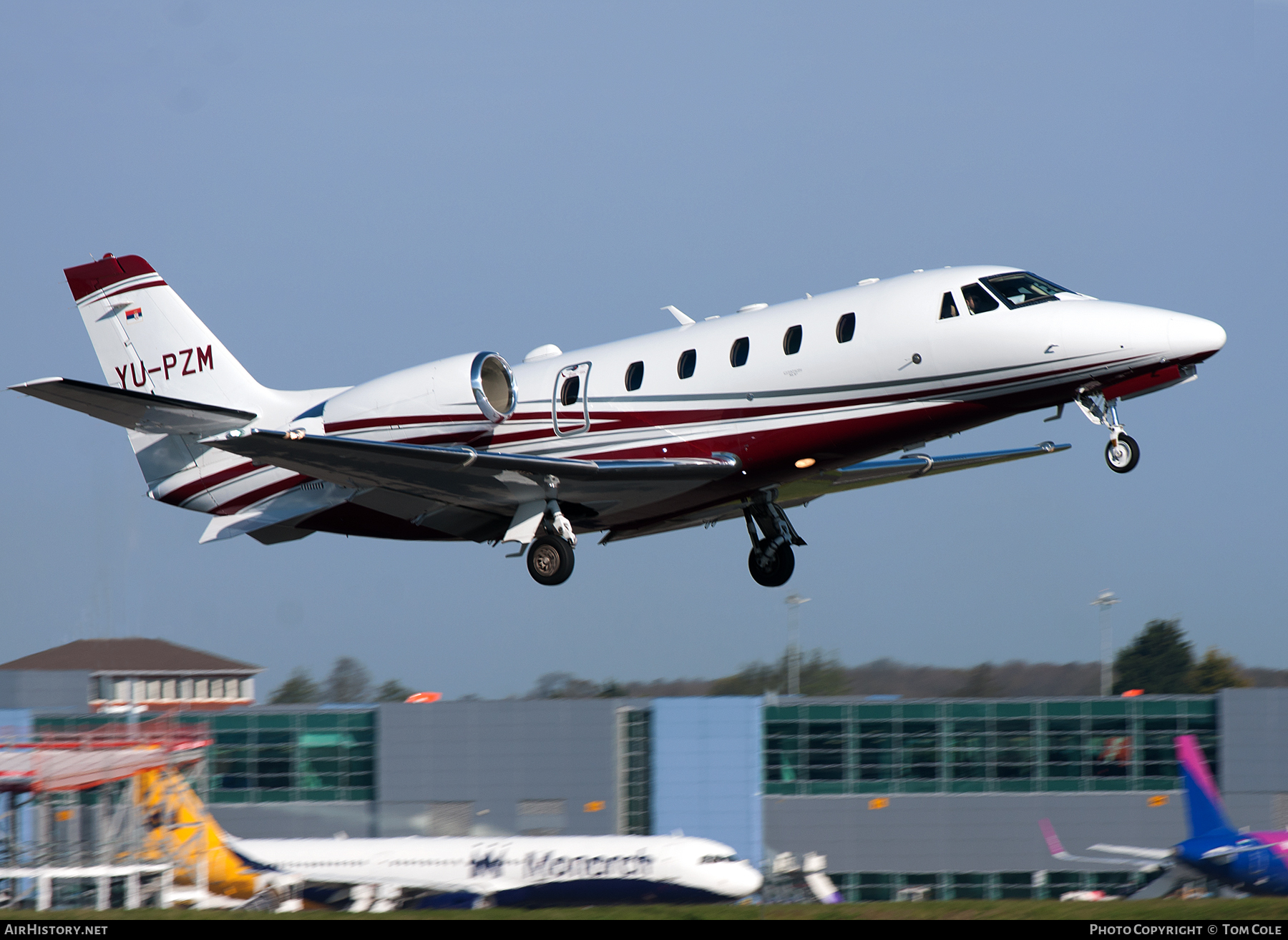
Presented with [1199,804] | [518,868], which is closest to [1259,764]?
[1199,804]

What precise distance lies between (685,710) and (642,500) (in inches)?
633

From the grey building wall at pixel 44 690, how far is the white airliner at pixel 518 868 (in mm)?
15251

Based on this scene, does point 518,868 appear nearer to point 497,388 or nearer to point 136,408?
Result: point 497,388

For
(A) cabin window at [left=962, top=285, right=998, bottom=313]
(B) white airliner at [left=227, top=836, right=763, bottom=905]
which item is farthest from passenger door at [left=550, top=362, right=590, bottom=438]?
(B) white airliner at [left=227, top=836, right=763, bottom=905]

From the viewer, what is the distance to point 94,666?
4156 cm

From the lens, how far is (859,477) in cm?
1936

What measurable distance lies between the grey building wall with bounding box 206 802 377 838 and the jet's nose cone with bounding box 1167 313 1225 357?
24817 millimetres

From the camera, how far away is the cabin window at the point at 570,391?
18.4 meters

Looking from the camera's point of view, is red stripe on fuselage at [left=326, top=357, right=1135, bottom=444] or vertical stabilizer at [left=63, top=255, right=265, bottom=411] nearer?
red stripe on fuselage at [left=326, top=357, right=1135, bottom=444]

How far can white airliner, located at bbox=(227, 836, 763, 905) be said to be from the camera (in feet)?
85.6

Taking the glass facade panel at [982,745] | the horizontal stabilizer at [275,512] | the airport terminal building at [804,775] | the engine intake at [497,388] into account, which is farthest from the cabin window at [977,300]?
the glass facade panel at [982,745]

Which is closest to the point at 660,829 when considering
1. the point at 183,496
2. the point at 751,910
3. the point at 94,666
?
the point at 751,910

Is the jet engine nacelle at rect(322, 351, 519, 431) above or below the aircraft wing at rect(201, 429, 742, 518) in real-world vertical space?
above

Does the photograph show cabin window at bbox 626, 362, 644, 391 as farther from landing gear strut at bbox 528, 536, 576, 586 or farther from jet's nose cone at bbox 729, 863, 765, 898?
jet's nose cone at bbox 729, 863, 765, 898
